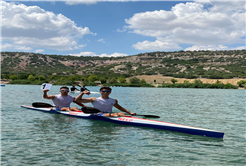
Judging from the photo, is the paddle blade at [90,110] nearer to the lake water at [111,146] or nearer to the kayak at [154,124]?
the kayak at [154,124]

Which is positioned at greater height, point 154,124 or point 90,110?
point 90,110

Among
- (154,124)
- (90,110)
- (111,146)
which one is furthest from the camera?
(90,110)

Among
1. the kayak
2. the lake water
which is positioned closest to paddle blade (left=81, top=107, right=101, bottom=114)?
the kayak

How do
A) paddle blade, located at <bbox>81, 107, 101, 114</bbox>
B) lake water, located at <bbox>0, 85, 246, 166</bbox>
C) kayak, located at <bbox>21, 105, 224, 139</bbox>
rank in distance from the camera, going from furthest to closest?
1. paddle blade, located at <bbox>81, 107, 101, 114</bbox>
2. kayak, located at <bbox>21, 105, 224, 139</bbox>
3. lake water, located at <bbox>0, 85, 246, 166</bbox>

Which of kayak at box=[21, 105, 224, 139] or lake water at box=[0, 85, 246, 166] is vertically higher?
kayak at box=[21, 105, 224, 139]

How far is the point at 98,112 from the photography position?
543 inches

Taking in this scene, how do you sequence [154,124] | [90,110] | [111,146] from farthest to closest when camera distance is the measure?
[90,110] < [154,124] < [111,146]

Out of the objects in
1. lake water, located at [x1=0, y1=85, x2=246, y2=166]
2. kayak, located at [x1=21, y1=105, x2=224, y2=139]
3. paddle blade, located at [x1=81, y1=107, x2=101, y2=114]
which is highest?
paddle blade, located at [x1=81, y1=107, x2=101, y2=114]

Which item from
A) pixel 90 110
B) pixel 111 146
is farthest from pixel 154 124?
pixel 90 110

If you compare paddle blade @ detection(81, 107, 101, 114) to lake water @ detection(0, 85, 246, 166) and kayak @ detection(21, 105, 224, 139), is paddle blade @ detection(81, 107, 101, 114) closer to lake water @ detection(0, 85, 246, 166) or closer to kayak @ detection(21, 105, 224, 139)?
kayak @ detection(21, 105, 224, 139)

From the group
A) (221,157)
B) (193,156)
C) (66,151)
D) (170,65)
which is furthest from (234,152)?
(170,65)

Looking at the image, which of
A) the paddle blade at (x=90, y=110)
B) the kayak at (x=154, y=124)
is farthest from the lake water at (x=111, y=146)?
the paddle blade at (x=90, y=110)

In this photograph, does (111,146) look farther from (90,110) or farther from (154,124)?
(90,110)

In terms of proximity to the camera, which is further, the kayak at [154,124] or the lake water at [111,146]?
the kayak at [154,124]
